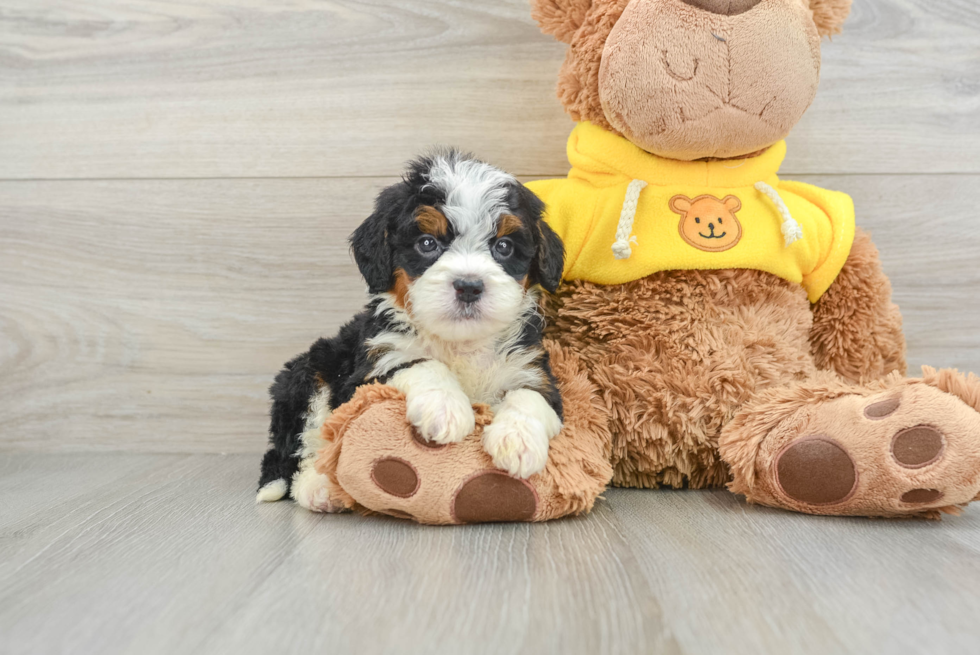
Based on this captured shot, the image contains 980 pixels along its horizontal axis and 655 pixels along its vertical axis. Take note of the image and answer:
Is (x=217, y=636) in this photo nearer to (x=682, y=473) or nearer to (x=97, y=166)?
(x=682, y=473)

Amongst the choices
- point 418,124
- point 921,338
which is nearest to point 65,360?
point 418,124

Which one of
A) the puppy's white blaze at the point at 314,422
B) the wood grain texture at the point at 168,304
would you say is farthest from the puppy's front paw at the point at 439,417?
the wood grain texture at the point at 168,304

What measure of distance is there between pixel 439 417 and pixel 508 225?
1.29 feet

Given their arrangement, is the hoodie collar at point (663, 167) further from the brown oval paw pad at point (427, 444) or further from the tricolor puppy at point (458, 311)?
the brown oval paw pad at point (427, 444)

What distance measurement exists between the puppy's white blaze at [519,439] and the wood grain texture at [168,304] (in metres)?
0.92

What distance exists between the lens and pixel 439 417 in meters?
1.30

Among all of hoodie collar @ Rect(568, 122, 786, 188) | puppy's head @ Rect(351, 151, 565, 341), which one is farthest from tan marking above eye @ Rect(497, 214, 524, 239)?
hoodie collar @ Rect(568, 122, 786, 188)

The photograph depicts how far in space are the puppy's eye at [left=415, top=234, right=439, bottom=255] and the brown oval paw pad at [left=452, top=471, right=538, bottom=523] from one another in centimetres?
43

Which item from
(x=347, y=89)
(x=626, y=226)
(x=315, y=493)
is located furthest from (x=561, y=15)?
(x=315, y=493)

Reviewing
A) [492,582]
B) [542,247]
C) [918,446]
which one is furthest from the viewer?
[542,247]

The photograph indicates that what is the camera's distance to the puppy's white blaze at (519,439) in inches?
50.9

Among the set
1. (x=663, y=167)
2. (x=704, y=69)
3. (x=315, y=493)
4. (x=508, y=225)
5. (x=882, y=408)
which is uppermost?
(x=704, y=69)

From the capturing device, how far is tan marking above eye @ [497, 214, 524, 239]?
1.41 metres

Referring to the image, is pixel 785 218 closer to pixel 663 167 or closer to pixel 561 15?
pixel 663 167
